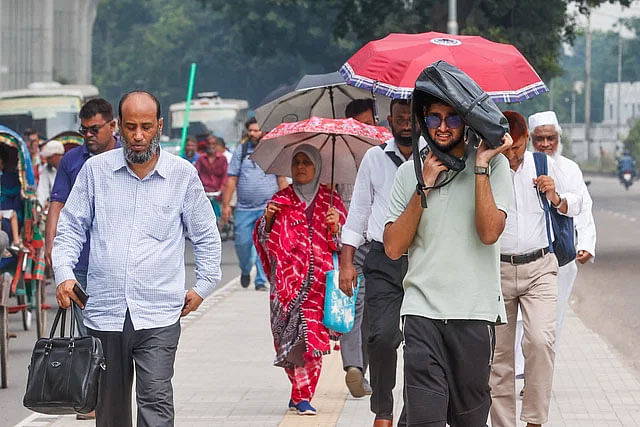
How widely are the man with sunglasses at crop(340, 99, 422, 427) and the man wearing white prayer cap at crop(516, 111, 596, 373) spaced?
3.50 feet

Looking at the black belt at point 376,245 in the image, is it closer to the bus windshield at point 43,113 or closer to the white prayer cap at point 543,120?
the white prayer cap at point 543,120

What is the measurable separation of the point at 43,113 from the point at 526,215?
24.8 meters

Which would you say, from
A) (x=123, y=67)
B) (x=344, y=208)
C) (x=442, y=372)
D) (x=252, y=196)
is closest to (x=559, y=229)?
(x=344, y=208)

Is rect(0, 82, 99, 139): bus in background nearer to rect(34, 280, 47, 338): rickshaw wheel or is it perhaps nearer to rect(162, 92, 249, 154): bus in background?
rect(162, 92, 249, 154): bus in background

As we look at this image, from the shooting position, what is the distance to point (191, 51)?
88.5m

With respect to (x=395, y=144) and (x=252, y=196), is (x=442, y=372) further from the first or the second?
(x=252, y=196)

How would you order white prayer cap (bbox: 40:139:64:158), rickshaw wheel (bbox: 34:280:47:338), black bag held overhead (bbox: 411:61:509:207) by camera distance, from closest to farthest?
black bag held overhead (bbox: 411:61:509:207)
rickshaw wheel (bbox: 34:280:47:338)
white prayer cap (bbox: 40:139:64:158)

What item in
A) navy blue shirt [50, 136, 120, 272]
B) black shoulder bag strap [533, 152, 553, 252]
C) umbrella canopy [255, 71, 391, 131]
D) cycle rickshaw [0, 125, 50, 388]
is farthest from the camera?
cycle rickshaw [0, 125, 50, 388]

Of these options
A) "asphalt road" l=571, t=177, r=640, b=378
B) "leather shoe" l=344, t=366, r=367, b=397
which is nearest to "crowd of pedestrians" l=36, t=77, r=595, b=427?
"leather shoe" l=344, t=366, r=367, b=397

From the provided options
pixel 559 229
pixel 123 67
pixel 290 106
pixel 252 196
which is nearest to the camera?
pixel 559 229

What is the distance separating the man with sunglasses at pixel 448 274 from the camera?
5562 millimetres

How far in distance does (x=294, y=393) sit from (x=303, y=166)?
1343 mm

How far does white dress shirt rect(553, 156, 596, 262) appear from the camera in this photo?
26.6ft

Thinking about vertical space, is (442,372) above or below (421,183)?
below
